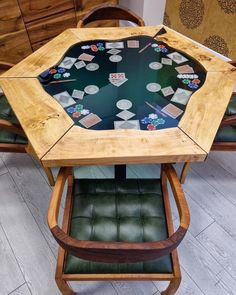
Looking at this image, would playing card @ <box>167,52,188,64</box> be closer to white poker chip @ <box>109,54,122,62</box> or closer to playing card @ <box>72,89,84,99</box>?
white poker chip @ <box>109,54,122,62</box>

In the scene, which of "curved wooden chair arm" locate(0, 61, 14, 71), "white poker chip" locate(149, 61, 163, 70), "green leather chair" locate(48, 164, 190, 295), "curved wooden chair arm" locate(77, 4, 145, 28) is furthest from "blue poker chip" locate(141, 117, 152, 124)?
"curved wooden chair arm" locate(77, 4, 145, 28)

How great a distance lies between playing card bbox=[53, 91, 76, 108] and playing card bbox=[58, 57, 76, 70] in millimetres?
233

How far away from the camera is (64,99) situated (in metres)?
1.17

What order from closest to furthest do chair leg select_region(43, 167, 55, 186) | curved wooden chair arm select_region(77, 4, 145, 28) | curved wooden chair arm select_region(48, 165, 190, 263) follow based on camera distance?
curved wooden chair arm select_region(48, 165, 190, 263) < chair leg select_region(43, 167, 55, 186) < curved wooden chair arm select_region(77, 4, 145, 28)

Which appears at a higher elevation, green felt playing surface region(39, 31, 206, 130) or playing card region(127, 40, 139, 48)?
playing card region(127, 40, 139, 48)

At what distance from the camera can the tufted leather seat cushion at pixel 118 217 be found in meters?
0.93

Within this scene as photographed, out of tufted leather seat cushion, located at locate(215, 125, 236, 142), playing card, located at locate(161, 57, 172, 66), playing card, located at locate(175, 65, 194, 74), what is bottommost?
tufted leather seat cushion, located at locate(215, 125, 236, 142)

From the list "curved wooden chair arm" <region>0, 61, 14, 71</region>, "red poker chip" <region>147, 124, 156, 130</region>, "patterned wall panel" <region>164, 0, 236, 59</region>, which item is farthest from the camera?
"patterned wall panel" <region>164, 0, 236, 59</region>

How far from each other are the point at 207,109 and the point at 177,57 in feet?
1.55

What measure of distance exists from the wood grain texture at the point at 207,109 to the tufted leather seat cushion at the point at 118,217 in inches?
13.5

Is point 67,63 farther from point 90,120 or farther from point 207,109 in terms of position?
point 207,109

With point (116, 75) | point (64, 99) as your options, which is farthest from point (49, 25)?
point (64, 99)

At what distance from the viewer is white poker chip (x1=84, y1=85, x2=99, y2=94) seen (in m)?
1.21

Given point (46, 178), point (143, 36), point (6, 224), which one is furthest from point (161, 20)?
point (6, 224)
